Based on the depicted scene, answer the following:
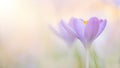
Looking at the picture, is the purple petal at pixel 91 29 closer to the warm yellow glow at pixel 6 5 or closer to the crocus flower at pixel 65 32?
the crocus flower at pixel 65 32

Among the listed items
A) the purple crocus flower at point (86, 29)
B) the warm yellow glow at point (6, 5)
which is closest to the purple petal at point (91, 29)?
the purple crocus flower at point (86, 29)

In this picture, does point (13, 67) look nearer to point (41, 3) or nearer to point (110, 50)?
point (41, 3)

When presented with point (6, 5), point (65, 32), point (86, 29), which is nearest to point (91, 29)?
point (86, 29)

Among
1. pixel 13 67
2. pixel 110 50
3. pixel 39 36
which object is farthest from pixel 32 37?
pixel 110 50

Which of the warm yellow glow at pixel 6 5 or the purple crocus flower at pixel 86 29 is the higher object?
the warm yellow glow at pixel 6 5

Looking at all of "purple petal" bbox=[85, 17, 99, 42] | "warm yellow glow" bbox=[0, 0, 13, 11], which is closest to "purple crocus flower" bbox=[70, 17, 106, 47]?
"purple petal" bbox=[85, 17, 99, 42]

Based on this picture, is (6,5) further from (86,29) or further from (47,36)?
(86,29)
